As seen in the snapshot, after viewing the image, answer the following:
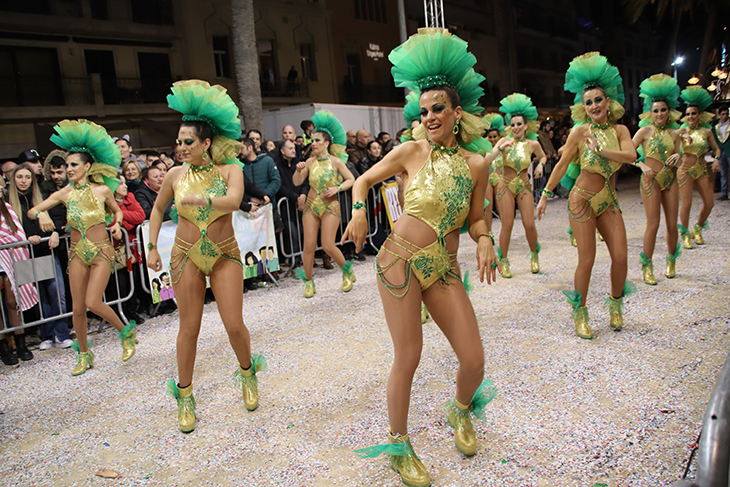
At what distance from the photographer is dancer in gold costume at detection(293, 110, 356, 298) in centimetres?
673

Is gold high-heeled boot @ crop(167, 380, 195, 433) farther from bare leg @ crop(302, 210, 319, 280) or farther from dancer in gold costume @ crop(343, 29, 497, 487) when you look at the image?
bare leg @ crop(302, 210, 319, 280)

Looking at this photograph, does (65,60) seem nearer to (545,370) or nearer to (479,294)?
(479,294)

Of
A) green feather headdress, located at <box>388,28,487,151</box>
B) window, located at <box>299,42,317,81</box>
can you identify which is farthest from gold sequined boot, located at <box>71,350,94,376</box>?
window, located at <box>299,42,317,81</box>

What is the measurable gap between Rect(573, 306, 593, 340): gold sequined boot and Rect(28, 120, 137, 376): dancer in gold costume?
174 inches

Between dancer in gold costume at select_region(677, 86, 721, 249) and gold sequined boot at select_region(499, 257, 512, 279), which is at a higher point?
dancer in gold costume at select_region(677, 86, 721, 249)

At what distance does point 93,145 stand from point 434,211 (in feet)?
12.6

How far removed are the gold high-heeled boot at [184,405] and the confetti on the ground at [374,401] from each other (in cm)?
9

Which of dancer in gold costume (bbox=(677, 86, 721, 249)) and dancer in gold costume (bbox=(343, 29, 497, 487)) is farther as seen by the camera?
dancer in gold costume (bbox=(677, 86, 721, 249))

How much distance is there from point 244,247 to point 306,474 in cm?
490

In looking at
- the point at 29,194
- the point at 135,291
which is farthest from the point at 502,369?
the point at 29,194

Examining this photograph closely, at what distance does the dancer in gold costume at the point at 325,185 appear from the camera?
6.73m

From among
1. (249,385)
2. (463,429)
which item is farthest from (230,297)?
(463,429)

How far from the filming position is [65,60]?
67.1 ft

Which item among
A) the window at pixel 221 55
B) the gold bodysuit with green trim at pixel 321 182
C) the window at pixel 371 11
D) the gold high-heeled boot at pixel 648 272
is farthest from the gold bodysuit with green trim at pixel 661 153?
the window at pixel 371 11
